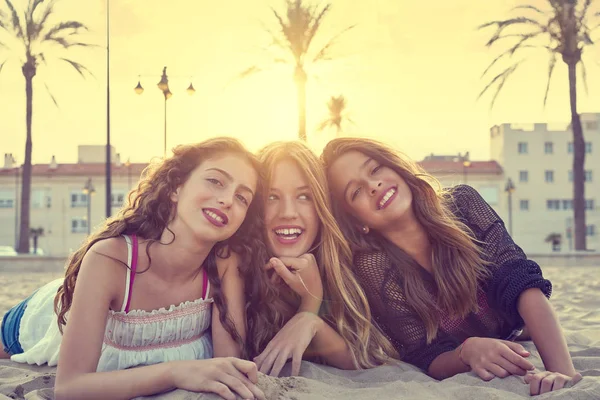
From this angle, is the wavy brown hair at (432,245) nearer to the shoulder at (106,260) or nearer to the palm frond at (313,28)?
the shoulder at (106,260)

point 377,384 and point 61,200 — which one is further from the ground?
point 61,200

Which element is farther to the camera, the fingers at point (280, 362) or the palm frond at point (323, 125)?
the palm frond at point (323, 125)

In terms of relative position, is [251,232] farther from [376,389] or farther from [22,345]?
[22,345]

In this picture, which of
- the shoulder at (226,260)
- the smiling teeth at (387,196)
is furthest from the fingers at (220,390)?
the smiling teeth at (387,196)

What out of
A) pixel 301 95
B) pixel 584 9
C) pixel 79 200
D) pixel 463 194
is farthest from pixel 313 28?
A: pixel 79 200

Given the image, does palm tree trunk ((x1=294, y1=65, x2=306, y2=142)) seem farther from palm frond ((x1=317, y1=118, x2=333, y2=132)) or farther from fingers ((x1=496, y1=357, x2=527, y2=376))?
fingers ((x1=496, y1=357, x2=527, y2=376))

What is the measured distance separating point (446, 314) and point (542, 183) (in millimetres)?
55288

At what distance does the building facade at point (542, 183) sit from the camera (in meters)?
53.6

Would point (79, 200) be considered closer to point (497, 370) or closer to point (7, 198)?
point (7, 198)

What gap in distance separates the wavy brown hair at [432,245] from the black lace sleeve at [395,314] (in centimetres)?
5

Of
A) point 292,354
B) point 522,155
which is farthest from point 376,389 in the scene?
point 522,155

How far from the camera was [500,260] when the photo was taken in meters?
3.84

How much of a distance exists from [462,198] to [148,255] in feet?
7.54

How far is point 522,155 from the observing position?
54.7 meters
